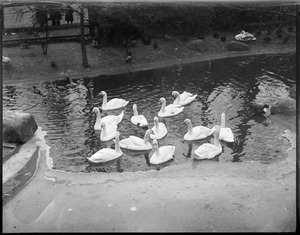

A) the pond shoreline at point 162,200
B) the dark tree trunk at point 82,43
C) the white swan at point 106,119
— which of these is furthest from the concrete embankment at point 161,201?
the dark tree trunk at point 82,43

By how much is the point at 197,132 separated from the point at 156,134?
3.37 ft

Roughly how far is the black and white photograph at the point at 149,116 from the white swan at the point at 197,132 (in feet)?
0.09

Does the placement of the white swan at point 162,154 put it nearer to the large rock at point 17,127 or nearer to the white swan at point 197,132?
the white swan at point 197,132

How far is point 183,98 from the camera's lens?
44.7ft

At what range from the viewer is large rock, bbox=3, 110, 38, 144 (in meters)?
10.1

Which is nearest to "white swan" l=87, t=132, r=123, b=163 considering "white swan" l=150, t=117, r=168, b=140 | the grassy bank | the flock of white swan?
the flock of white swan

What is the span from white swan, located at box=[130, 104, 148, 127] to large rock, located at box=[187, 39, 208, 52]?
103 inches

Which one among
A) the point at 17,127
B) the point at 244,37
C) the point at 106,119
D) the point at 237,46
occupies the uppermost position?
the point at 244,37

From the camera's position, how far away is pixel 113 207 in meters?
6.96

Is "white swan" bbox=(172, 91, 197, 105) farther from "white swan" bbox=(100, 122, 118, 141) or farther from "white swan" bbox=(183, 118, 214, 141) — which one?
"white swan" bbox=(100, 122, 118, 141)

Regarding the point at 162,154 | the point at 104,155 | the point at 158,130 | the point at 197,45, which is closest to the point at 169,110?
the point at 158,130

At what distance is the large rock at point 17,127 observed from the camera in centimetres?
1008

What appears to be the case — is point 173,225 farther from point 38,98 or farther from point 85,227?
point 38,98

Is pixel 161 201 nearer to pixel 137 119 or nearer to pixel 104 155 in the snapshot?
pixel 104 155
